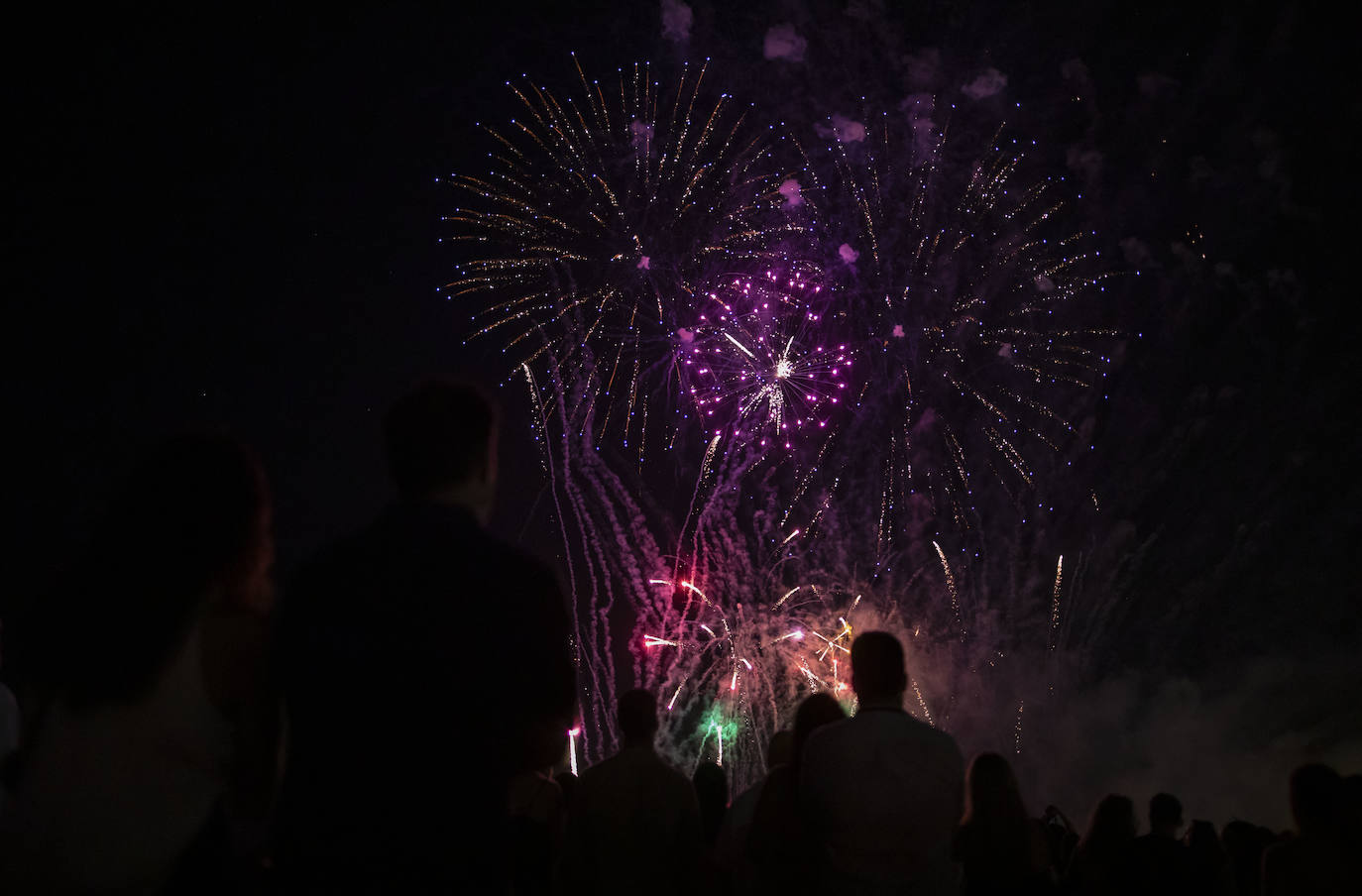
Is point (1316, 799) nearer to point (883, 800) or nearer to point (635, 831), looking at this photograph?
point (883, 800)

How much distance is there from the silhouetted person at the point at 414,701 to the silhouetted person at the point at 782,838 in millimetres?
1967

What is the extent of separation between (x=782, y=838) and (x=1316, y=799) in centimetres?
235

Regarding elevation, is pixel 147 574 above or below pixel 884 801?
above

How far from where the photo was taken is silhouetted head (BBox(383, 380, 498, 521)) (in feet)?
7.67

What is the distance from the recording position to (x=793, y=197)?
14.6m

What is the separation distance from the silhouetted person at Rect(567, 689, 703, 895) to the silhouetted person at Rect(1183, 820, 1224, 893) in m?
2.90

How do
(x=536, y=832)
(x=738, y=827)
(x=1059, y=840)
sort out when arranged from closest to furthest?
(x=738, y=827)
(x=536, y=832)
(x=1059, y=840)

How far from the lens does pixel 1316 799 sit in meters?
4.23

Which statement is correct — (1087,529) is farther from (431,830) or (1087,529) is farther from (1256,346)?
(431,830)

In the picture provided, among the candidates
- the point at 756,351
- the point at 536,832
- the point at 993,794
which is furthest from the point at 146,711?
the point at 756,351

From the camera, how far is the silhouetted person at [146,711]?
2143mm

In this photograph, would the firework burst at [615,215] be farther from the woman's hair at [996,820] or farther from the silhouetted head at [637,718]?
the woman's hair at [996,820]

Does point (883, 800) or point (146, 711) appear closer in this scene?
point (146, 711)

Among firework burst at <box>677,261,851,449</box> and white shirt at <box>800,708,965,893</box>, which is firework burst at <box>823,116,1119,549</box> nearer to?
firework burst at <box>677,261,851,449</box>
